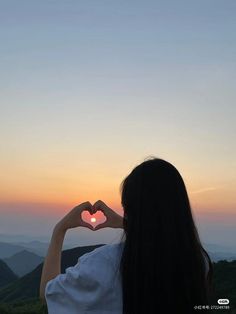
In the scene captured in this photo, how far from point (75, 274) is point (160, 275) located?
18.4 inches

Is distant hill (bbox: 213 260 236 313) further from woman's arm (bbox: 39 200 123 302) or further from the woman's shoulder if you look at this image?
the woman's shoulder

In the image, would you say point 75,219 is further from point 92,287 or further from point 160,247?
point 160,247

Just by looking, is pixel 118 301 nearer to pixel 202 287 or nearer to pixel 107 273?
pixel 107 273

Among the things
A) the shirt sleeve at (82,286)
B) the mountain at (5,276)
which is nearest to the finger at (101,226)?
the shirt sleeve at (82,286)

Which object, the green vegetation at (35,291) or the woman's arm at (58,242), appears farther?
the green vegetation at (35,291)

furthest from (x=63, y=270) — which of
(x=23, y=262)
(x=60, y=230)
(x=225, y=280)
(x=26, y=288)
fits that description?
(x=23, y=262)

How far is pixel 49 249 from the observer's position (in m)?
2.76

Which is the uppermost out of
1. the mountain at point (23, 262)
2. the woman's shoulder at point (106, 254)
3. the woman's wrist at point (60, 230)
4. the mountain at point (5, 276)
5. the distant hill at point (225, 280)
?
the woman's wrist at point (60, 230)

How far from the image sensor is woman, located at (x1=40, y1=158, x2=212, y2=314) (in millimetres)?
2512

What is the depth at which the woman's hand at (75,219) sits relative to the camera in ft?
8.89

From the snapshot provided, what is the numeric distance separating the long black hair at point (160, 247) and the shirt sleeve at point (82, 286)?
0.12 m

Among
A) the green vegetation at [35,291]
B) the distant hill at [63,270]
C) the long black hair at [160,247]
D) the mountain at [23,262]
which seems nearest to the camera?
the long black hair at [160,247]

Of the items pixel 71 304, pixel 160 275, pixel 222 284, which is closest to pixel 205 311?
pixel 160 275

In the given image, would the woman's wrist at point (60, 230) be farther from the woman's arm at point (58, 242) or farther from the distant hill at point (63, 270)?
the distant hill at point (63, 270)
